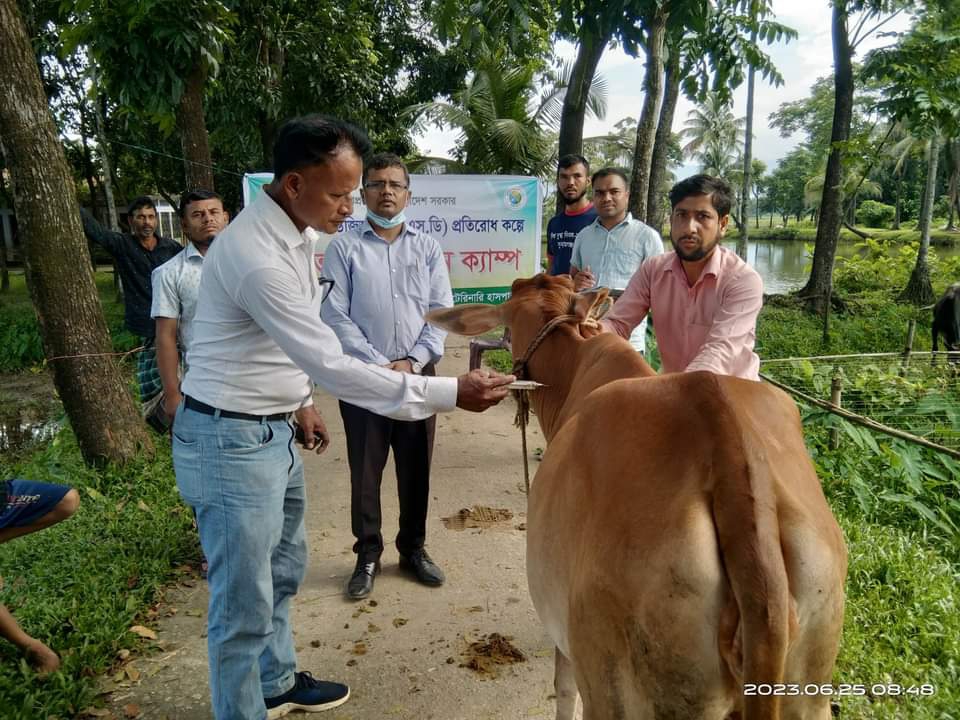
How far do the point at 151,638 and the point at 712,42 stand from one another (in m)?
6.78

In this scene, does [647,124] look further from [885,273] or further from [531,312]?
[885,273]

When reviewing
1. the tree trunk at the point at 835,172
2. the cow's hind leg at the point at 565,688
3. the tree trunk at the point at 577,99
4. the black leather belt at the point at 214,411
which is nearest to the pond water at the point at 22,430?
the black leather belt at the point at 214,411

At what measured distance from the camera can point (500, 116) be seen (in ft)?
50.9

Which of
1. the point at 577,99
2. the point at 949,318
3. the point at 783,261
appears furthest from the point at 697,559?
the point at 783,261

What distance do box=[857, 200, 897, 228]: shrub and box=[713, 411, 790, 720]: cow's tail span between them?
5847cm

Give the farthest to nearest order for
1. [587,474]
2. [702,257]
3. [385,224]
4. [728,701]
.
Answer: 1. [385,224]
2. [702,257]
3. [587,474]
4. [728,701]

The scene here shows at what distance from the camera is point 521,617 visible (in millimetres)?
3637

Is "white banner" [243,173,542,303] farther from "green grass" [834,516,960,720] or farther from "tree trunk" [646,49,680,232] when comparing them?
"green grass" [834,516,960,720]

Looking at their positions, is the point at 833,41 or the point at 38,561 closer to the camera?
the point at 38,561

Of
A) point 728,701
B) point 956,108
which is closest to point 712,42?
point 956,108

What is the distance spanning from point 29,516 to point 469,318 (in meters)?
2.11

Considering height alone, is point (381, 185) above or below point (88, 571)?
above

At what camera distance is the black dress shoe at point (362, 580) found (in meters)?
3.85

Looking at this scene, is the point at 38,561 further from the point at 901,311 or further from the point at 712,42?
the point at 901,311
